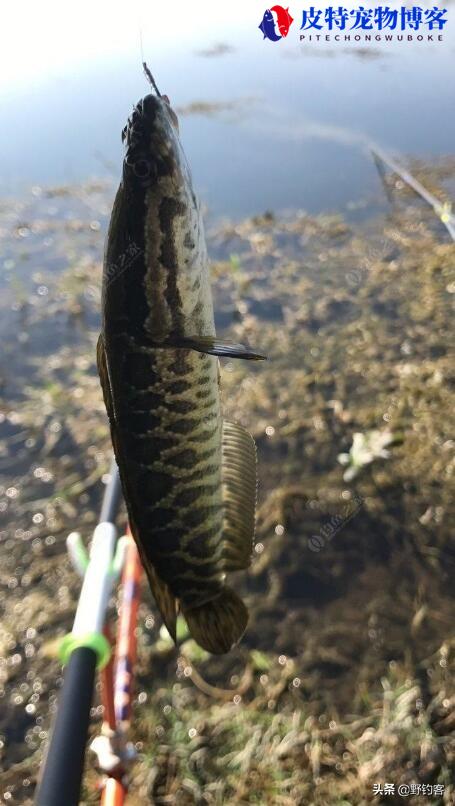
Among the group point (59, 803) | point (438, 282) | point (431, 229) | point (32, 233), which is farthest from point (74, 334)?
point (59, 803)

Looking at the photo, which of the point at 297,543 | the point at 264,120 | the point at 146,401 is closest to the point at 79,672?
the point at 146,401

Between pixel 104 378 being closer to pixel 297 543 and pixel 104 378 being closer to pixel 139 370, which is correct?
pixel 139 370

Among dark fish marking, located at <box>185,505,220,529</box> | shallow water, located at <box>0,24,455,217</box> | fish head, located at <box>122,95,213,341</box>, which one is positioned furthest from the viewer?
shallow water, located at <box>0,24,455,217</box>

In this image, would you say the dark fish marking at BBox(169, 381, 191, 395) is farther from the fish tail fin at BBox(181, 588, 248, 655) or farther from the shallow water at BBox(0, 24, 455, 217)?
the shallow water at BBox(0, 24, 455, 217)

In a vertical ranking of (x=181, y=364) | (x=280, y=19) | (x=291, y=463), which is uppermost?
(x=280, y=19)

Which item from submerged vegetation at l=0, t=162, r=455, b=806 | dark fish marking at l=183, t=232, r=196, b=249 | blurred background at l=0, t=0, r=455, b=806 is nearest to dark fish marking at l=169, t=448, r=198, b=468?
dark fish marking at l=183, t=232, r=196, b=249

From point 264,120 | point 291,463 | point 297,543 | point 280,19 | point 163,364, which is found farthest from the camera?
point 264,120

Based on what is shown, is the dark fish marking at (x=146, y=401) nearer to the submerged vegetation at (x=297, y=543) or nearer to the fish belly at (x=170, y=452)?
the fish belly at (x=170, y=452)
